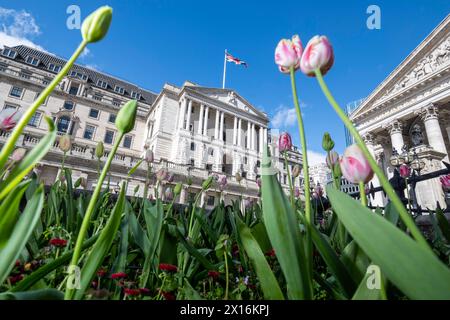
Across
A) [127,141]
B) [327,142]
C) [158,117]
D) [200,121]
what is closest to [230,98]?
[200,121]

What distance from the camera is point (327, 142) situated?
1187mm

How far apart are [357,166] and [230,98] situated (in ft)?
98.9

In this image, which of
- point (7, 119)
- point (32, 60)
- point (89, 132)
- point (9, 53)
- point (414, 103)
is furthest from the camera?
point (32, 60)

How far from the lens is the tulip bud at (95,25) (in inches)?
22.4

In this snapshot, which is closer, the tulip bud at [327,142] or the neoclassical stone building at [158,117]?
the tulip bud at [327,142]

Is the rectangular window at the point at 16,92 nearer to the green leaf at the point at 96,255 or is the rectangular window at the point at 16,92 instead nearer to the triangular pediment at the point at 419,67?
the green leaf at the point at 96,255

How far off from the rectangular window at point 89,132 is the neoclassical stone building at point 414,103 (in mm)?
27261

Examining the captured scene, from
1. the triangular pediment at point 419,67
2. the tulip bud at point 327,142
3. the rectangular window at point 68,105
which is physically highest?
the rectangular window at point 68,105

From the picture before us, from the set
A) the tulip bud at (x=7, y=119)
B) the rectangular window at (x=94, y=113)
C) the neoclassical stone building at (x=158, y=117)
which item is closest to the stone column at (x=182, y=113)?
the neoclassical stone building at (x=158, y=117)

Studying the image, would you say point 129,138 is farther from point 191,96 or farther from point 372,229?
point 372,229

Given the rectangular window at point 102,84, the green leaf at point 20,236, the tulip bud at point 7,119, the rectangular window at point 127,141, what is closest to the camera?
the green leaf at point 20,236

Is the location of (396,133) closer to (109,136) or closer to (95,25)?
(95,25)

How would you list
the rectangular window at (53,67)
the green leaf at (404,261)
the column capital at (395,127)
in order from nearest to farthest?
the green leaf at (404,261) < the column capital at (395,127) < the rectangular window at (53,67)

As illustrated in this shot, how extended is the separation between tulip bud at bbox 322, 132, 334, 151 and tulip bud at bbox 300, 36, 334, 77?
0.61 m
